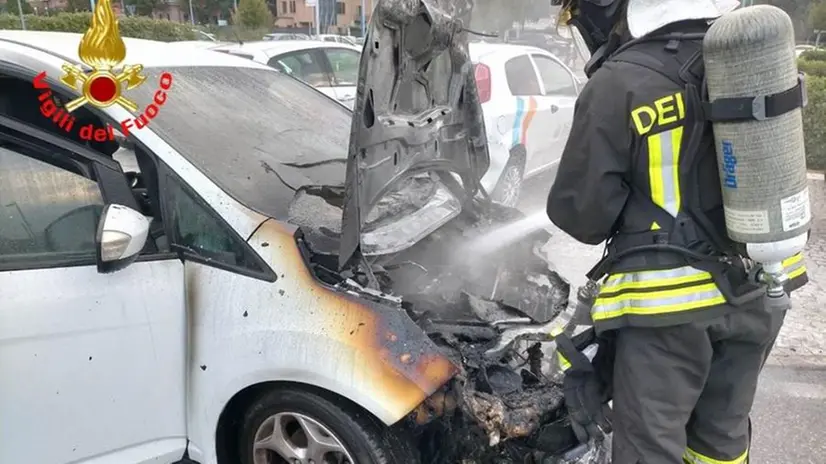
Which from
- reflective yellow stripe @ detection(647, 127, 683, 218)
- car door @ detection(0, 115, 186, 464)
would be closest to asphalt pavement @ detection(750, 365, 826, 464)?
reflective yellow stripe @ detection(647, 127, 683, 218)

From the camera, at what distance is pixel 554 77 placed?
7.08 meters

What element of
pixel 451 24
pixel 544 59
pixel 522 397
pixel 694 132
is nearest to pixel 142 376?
pixel 522 397

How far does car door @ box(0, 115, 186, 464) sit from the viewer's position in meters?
2.03

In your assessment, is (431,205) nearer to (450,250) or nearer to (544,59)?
(450,250)

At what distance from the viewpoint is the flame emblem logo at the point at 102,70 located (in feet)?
7.39

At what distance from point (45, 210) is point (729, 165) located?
2126mm

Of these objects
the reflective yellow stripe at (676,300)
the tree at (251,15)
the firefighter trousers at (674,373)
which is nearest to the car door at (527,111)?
the firefighter trousers at (674,373)

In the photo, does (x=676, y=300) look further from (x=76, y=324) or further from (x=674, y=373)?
(x=76, y=324)

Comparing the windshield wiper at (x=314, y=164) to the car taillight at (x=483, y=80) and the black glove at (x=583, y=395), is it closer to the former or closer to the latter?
the black glove at (x=583, y=395)

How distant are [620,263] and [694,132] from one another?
0.41 m

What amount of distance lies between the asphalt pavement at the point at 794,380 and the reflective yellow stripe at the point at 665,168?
1.35 m

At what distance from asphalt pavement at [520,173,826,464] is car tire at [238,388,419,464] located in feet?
4.50

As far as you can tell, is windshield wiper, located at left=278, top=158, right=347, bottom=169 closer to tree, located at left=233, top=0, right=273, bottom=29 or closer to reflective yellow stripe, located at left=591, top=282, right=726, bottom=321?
reflective yellow stripe, located at left=591, top=282, right=726, bottom=321

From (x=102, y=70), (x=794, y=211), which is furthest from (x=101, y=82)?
(x=794, y=211)
